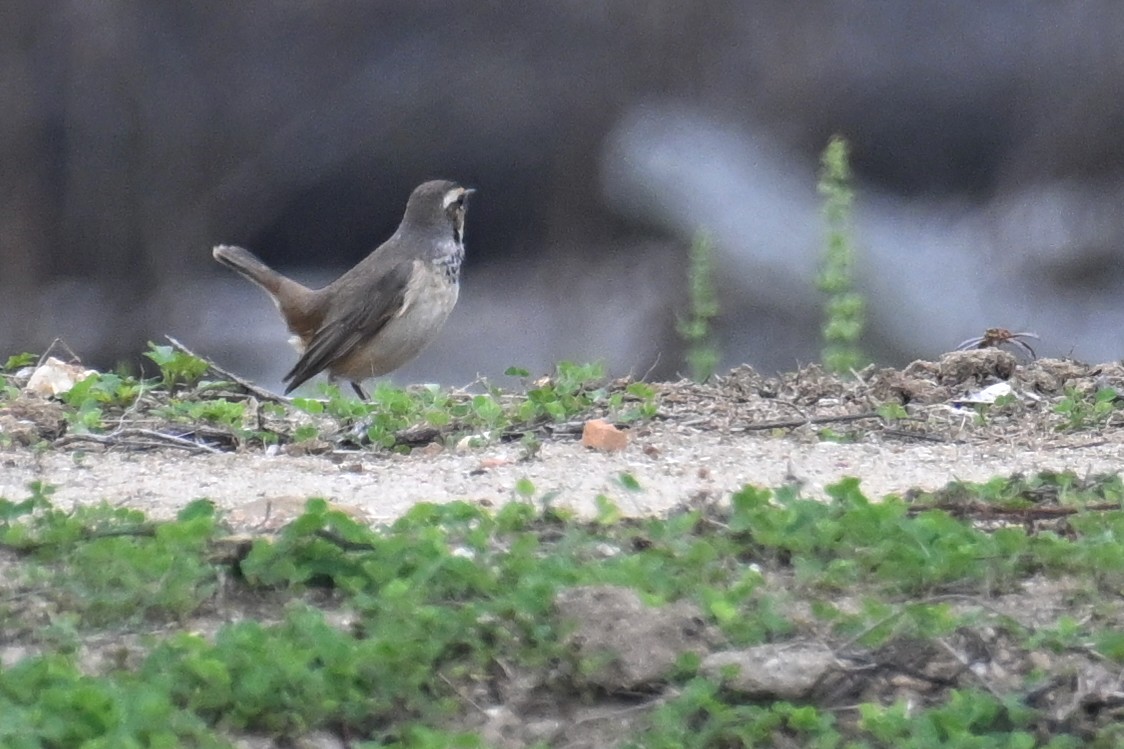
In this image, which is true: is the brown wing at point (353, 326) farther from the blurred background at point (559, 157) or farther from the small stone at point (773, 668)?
the small stone at point (773, 668)

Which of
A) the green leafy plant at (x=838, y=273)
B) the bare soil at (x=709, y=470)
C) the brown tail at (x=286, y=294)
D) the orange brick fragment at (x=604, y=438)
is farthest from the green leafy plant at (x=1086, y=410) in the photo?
the brown tail at (x=286, y=294)

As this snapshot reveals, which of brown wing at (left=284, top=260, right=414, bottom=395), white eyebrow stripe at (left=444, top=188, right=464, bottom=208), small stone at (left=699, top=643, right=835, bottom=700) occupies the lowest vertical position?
small stone at (left=699, top=643, right=835, bottom=700)

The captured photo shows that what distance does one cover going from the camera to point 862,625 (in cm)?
408

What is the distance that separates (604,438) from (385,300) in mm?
3408

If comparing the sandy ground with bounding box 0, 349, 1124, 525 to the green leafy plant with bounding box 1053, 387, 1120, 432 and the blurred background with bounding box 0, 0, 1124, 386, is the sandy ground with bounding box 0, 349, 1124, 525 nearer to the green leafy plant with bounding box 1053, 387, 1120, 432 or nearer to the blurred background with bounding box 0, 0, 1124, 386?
the green leafy plant with bounding box 1053, 387, 1120, 432

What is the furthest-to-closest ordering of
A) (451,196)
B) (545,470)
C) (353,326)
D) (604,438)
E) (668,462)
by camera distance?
(451,196) < (353,326) < (604,438) < (668,462) < (545,470)

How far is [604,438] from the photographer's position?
6.09 m

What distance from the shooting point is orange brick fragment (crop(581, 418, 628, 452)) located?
608 cm

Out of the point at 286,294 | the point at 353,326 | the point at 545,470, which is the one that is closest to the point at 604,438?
the point at 545,470

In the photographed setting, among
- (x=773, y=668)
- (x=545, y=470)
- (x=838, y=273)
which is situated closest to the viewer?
(x=773, y=668)

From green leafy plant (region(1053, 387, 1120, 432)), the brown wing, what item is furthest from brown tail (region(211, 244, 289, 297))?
green leafy plant (region(1053, 387, 1120, 432))

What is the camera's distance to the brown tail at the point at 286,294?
974cm

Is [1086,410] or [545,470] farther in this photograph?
[1086,410]

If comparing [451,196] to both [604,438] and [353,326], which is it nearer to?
[353,326]
